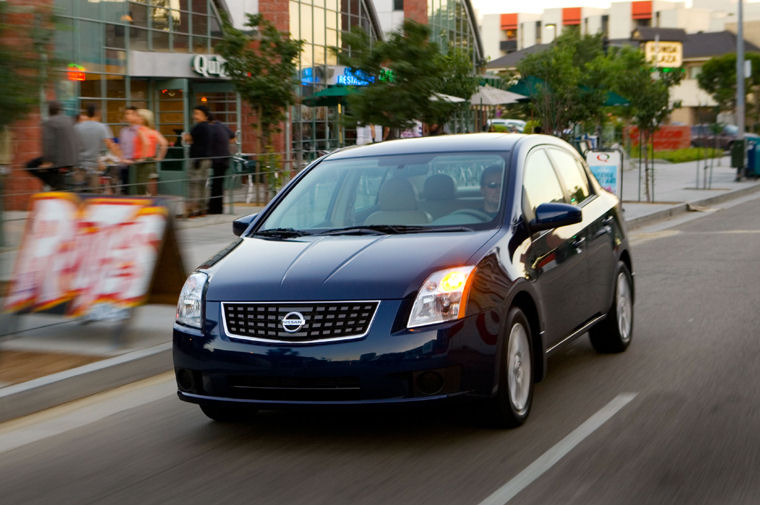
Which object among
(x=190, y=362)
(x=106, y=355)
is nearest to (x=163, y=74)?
(x=106, y=355)

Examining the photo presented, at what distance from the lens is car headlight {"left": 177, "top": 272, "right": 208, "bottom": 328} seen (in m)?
5.94

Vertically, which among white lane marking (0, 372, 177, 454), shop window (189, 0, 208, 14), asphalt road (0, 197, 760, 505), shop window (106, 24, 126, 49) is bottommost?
white lane marking (0, 372, 177, 454)

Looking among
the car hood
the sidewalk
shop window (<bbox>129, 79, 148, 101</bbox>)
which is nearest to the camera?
the car hood

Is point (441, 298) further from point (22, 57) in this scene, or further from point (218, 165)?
point (218, 165)

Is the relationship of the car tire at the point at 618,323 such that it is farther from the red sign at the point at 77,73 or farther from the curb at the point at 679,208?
the red sign at the point at 77,73

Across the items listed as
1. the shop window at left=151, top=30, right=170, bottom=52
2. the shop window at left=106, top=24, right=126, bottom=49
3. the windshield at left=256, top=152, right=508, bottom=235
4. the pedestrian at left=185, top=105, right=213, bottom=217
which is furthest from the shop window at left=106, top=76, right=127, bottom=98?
the windshield at left=256, top=152, right=508, bottom=235

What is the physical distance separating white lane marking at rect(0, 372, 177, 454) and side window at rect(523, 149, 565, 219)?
99.6 inches

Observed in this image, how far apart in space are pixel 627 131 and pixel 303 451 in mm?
40984

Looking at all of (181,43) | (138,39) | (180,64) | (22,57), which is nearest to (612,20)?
(181,43)

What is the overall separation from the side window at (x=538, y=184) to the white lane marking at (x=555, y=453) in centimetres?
117

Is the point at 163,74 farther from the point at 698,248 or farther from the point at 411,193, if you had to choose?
the point at 411,193

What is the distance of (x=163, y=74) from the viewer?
31281 millimetres

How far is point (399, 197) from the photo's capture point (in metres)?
6.81

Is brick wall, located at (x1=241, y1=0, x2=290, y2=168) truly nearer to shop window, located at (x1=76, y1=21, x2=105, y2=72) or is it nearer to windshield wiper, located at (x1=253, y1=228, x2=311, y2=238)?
shop window, located at (x1=76, y1=21, x2=105, y2=72)
